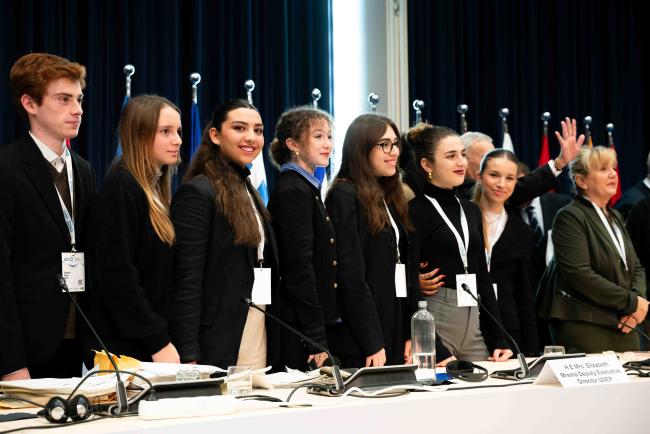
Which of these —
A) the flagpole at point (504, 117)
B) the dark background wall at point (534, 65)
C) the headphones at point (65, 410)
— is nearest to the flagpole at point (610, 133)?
the dark background wall at point (534, 65)

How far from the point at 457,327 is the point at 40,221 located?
5.89 ft

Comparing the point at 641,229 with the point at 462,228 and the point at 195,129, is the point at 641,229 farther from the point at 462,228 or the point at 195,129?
the point at 195,129

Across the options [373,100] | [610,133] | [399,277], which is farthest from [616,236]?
[610,133]

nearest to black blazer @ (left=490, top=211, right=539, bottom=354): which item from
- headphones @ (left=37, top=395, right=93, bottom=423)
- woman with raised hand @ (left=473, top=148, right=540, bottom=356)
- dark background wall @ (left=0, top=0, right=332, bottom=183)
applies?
woman with raised hand @ (left=473, top=148, right=540, bottom=356)

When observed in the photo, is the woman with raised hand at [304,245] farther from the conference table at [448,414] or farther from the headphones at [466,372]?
the conference table at [448,414]

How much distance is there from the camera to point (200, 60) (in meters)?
5.47

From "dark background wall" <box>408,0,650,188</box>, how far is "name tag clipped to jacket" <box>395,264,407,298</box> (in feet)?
9.26

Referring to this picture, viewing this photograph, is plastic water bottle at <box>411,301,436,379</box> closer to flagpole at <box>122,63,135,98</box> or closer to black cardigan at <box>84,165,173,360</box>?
Result: black cardigan at <box>84,165,173,360</box>

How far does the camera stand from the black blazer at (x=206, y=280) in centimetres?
309

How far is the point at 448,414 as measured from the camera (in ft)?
7.18

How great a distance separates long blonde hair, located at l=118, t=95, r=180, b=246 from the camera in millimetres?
3127

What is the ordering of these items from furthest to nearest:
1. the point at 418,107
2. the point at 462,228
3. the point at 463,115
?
the point at 463,115 < the point at 418,107 < the point at 462,228

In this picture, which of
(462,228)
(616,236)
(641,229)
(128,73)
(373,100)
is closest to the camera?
(462,228)

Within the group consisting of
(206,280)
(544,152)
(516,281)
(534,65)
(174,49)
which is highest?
(534,65)
